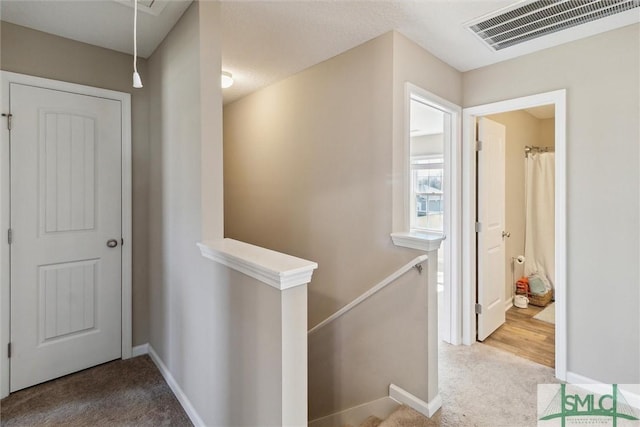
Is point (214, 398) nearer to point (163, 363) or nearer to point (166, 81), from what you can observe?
point (163, 363)

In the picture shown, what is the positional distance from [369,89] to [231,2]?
3.49 ft

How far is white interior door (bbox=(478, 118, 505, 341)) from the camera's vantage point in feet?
9.52

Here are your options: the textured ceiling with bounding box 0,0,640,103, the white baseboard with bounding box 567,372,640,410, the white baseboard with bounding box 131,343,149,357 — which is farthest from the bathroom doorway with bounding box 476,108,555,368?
the white baseboard with bounding box 131,343,149,357

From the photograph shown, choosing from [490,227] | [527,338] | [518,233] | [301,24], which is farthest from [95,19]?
[518,233]

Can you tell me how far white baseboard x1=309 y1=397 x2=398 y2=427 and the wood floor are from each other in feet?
4.37

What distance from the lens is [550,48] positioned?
92.0 inches

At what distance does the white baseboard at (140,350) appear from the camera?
2529mm

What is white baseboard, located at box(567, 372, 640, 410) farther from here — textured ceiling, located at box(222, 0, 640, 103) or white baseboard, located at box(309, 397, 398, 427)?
textured ceiling, located at box(222, 0, 640, 103)

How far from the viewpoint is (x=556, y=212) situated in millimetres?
2344

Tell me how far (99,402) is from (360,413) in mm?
1748

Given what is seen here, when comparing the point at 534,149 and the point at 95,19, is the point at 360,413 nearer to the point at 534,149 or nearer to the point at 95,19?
the point at 95,19

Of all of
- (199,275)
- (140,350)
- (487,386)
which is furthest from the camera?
(140,350)

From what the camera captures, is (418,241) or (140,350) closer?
(418,241)

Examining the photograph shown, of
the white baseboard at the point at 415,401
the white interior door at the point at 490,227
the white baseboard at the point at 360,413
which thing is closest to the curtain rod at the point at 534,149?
the white interior door at the point at 490,227
